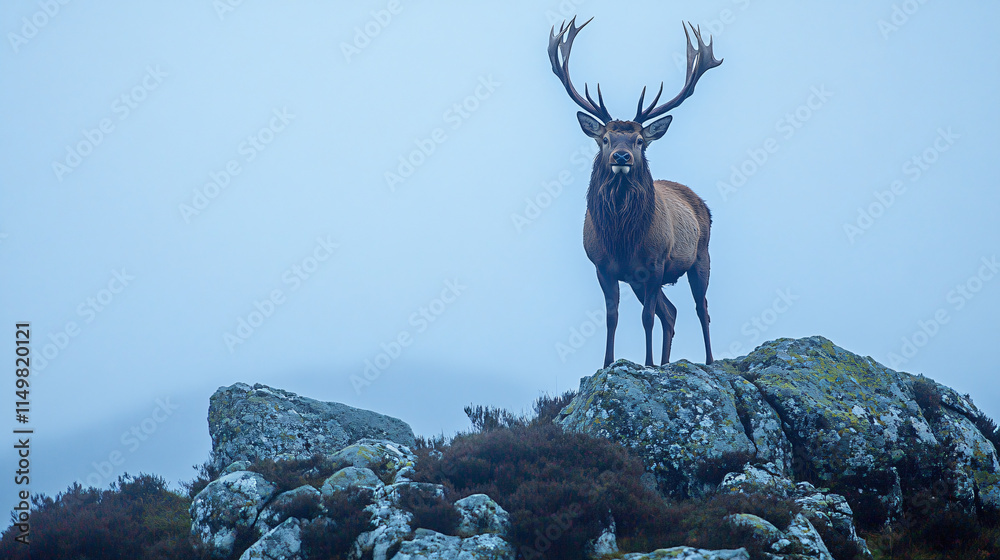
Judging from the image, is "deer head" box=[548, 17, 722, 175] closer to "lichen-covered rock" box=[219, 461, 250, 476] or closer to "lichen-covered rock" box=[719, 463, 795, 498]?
"lichen-covered rock" box=[719, 463, 795, 498]

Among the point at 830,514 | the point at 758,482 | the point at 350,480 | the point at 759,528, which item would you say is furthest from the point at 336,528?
the point at 830,514

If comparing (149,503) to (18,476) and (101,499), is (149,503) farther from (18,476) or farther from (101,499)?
(18,476)

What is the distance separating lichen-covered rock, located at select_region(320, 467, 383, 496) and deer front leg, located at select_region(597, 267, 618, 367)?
4.20 meters

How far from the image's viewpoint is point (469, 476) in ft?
22.8

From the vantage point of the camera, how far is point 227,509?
6602 mm

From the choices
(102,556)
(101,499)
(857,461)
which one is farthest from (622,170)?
(101,499)

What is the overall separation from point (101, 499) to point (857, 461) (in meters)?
9.62

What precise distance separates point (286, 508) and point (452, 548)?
1766 mm

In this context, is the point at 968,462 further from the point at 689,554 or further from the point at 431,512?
the point at 431,512

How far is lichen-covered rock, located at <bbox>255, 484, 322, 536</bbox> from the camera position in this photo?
20.9 feet

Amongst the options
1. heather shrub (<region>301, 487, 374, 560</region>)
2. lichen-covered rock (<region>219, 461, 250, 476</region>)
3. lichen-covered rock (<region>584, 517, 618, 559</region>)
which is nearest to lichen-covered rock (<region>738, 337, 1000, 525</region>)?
lichen-covered rock (<region>584, 517, 618, 559</region>)

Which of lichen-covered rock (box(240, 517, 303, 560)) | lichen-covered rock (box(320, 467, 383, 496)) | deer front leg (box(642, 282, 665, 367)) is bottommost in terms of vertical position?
lichen-covered rock (box(240, 517, 303, 560))

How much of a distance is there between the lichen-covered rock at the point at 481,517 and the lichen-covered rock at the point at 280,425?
11.1 ft

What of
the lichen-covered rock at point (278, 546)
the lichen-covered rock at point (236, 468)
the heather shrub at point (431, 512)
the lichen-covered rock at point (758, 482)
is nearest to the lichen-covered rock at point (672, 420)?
the lichen-covered rock at point (758, 482)
